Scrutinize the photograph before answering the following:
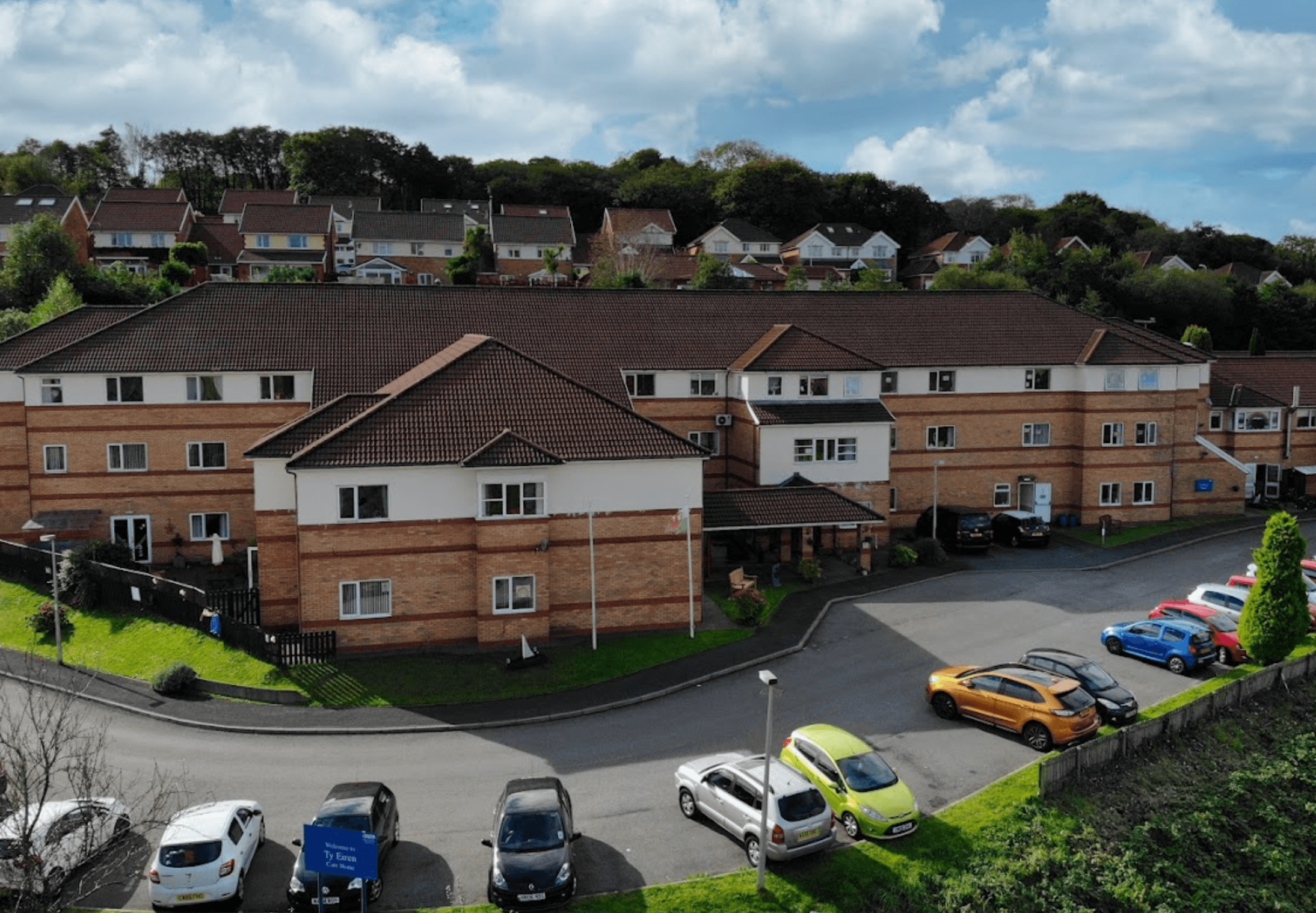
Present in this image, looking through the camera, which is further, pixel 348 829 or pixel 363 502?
pixel 363 502

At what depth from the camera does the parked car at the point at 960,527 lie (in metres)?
44.0

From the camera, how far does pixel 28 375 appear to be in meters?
38.9

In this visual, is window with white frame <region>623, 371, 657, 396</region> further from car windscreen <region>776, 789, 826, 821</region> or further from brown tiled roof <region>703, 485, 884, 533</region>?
car windscreen <region>776, 789, 826, 821</region>

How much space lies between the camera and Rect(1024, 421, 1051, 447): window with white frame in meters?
49.2

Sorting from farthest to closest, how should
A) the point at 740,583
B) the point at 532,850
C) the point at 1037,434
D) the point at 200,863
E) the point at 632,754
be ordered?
1. the point at 1037,434
2. the point at 740,583
3. the point at 632,754
4. the point at 532,850
5. the point at 200,863

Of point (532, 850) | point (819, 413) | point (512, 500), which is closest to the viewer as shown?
point (532, 850)

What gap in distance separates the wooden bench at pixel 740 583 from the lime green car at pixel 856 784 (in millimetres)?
12059

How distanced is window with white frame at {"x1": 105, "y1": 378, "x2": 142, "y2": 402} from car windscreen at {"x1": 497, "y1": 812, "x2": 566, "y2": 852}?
95.2 feet

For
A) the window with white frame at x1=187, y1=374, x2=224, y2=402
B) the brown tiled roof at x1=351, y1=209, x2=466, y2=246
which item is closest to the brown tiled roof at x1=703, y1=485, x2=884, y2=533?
the window with white frame at x1=187, y1=374, x2=224, y2=402

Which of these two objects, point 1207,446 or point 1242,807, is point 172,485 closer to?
point 1242,807

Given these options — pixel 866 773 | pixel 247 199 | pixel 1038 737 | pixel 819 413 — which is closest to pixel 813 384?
pixel 819 413

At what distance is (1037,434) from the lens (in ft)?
162

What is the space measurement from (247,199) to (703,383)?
247ft

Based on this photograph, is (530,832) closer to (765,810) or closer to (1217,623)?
(765,810)
